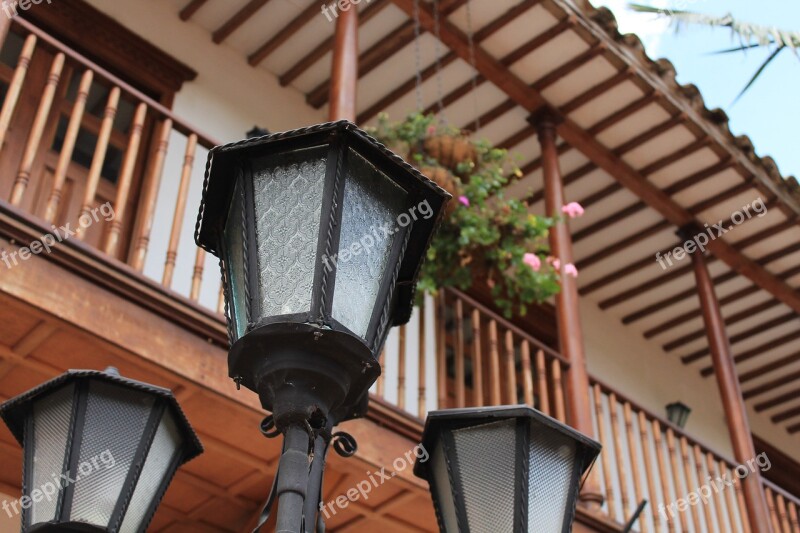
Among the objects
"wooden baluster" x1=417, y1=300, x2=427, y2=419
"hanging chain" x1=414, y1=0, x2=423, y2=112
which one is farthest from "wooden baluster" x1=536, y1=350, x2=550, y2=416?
"hanging chain" x1=414, y1=0, x2=423, y2=112

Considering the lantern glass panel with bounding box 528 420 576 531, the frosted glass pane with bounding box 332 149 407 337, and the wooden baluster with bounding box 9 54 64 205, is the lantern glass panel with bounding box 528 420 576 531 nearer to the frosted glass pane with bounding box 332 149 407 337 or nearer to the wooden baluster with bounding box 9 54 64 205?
the frosted glass pane with bounding box 332 149 407 337

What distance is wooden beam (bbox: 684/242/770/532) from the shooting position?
7.10 metres

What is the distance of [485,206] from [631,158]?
225cm

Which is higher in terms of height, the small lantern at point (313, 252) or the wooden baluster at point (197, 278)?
the wooden baluster at point (197, 278)

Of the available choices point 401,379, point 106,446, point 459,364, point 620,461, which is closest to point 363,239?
point 106,446

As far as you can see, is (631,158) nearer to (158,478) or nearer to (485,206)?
(485,206)

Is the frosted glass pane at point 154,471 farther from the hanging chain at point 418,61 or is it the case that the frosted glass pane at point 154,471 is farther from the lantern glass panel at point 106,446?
the hanging chain at point 418,61

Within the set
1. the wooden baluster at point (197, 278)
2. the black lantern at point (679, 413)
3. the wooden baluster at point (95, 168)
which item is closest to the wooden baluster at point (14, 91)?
the wooden baluster at point (95, 168)

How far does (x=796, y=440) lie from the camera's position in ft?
38.1

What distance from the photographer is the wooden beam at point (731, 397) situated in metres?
7.10

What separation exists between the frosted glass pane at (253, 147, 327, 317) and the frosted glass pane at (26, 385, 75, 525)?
3.54 ft

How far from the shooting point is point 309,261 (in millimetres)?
1994

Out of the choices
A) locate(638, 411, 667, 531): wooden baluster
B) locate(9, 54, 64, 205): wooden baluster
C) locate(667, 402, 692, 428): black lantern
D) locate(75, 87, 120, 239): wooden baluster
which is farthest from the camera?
locate(667, 402, 692, 428): black lantern

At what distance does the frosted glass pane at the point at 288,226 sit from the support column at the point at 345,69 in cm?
333
